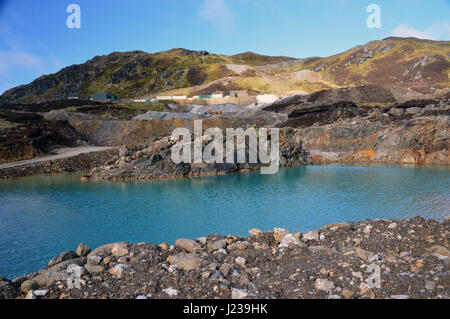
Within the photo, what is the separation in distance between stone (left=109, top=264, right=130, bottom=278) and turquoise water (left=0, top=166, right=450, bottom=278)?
241 inches

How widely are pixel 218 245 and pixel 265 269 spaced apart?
237 centimetres

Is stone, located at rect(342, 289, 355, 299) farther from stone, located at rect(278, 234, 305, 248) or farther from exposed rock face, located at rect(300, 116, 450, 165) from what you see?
exposed rock face, located at rect(300, 116, 450, 165)

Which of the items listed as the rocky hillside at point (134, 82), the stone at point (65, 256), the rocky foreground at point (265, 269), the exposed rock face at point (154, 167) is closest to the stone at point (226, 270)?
the rocky foreground at point (265, 269)

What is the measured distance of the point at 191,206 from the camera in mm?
24000

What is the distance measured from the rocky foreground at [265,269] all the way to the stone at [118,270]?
0.03 meters

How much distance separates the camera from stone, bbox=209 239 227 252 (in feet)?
36.8

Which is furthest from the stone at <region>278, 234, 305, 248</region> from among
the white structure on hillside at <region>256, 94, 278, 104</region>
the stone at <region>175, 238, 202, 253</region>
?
the white structure on hillside at <region>256, 94, 278, 104</region>

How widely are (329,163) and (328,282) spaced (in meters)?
42.6

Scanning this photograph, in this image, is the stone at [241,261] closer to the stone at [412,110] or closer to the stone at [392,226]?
the stone at [392,226]

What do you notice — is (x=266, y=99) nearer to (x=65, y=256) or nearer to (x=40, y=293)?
(x=65, y=256)

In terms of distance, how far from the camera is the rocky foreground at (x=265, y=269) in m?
8.15

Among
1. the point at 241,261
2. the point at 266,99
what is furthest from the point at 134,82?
the point at 241,261
